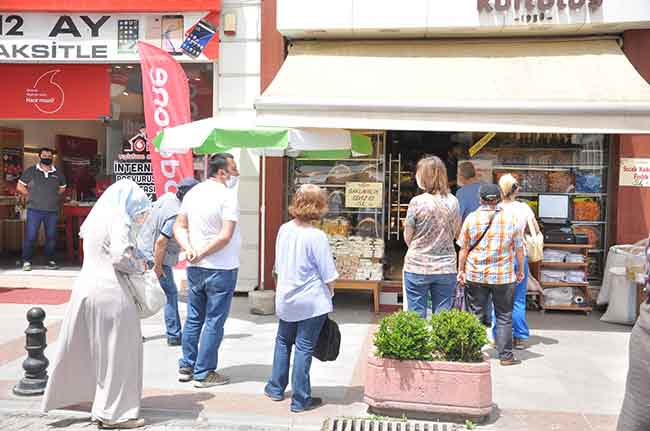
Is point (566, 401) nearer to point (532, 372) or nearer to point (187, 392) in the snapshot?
point (532, 372)

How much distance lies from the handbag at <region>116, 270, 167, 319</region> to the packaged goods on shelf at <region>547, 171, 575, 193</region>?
21.6 feet

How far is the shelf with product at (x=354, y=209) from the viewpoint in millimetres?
8883

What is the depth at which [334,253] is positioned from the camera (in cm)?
893

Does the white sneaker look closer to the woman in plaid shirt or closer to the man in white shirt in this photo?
the man in white shirt

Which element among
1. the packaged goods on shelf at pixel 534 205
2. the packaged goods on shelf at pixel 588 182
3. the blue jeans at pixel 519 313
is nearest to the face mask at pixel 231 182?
the blue jeans at pixel 519 313

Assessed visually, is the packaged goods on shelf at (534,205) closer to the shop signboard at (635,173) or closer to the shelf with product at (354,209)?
the shop signboard at (635,173)

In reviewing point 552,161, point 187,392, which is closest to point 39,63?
point 187,392

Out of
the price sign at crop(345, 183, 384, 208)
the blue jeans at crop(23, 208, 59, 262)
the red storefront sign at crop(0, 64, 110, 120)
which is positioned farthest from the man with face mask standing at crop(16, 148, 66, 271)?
the price sign at crop(345, 183, 384, 208)

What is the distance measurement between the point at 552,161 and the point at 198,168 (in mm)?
5205

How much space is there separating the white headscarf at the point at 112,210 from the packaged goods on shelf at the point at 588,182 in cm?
688

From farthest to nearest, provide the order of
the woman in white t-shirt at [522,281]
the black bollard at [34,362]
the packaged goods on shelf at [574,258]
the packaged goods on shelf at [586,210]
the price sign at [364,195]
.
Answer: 1. the packaged goods on shelf at [586,210]
2. the price sign at [364,195]
3. the packaged goods on shelf at [574,258]
4. the woman in white t-shirt at [522,281]
5. the black bollard at [34,362]

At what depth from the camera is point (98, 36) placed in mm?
9852

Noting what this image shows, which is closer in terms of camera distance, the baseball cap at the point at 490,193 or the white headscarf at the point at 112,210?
the white headscarf at the point at 112,210

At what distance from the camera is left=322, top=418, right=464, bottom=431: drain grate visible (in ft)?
15.7
